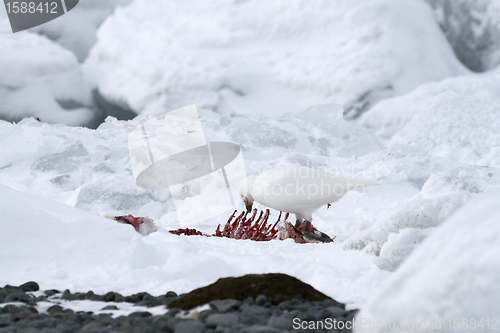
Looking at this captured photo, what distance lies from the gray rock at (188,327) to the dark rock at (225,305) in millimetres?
161

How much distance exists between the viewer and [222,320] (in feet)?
3.81

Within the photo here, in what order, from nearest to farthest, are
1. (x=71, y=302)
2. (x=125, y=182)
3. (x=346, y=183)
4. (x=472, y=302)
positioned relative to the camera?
(x=472, y=302), (x=71, y=302), (x=346, y=183), (x=125, y=182)

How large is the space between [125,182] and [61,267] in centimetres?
407

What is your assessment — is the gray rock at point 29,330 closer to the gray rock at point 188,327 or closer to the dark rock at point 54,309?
the dark rock at point 54,309

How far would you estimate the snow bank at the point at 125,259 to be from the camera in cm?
189

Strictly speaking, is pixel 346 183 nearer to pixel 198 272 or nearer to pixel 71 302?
pixel 198 272

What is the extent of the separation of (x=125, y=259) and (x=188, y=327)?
1.17 meters

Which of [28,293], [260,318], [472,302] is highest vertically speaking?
[472,302]

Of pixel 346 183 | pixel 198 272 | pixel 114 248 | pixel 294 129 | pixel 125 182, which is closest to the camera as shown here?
pixel 198 272

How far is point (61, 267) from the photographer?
2102 millimetres

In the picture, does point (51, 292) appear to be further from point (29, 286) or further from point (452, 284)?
point (452, 284)

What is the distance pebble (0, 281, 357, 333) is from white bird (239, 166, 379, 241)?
170 cm

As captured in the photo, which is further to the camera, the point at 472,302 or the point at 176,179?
the point at 176,179

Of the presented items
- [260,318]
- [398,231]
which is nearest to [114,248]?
[260,318]
